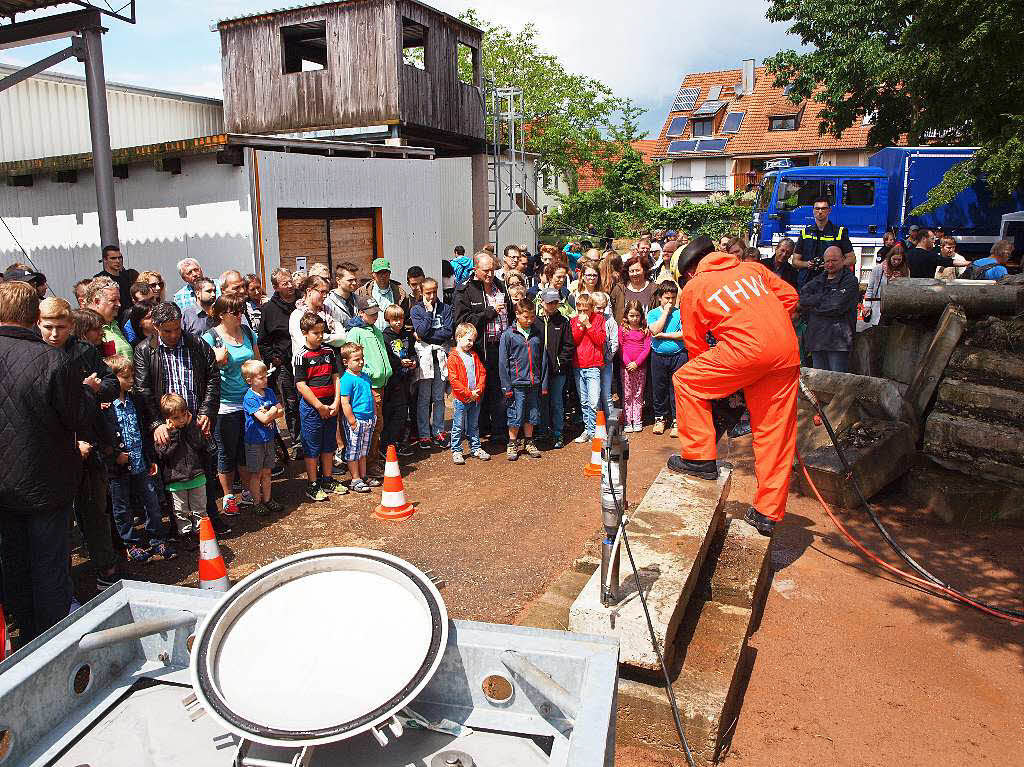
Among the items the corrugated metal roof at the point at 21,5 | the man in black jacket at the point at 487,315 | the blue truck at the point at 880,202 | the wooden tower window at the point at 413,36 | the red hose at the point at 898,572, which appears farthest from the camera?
the wooden tower window at the point at 413,36

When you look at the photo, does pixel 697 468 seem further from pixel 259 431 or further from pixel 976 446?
pixel 259 431

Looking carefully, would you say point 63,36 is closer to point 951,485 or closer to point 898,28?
point 951,485

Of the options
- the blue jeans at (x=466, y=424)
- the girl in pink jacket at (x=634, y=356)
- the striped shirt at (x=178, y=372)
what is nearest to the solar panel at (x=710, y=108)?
the girl in pink jacket at (x=634, y=356)

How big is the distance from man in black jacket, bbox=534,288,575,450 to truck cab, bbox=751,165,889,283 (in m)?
13.6

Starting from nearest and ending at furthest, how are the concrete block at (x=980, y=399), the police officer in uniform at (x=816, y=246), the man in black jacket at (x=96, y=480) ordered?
the man in black jacket at (x=96, y=480) < the concrete block at (x=980, y=399) < the police officer in uniform at (x=816, y=246)

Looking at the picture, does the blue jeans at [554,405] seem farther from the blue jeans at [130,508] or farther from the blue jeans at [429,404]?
the blue jeans at [130,508]

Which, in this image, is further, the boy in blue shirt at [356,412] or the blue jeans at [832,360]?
the blue jeans at [832,360]

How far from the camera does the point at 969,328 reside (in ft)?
25.4

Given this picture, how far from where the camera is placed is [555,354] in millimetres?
8875

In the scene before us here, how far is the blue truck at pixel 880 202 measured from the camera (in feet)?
63.9

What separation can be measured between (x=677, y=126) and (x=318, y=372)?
48.4 m

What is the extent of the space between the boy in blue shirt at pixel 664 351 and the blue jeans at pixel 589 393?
0.76 meters

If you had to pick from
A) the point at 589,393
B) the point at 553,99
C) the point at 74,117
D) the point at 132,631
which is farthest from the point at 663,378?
the point at 553,99

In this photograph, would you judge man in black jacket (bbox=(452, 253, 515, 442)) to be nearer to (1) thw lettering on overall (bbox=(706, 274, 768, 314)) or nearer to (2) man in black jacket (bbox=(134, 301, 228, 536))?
(2) man in black jacket (bbox=(134, 301, 228, 536))
